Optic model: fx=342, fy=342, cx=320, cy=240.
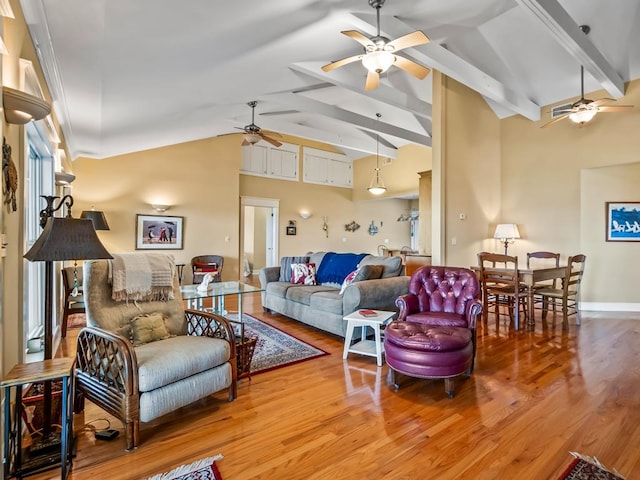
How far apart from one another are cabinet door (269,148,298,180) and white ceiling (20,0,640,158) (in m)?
2.34

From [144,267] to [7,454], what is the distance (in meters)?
1.33

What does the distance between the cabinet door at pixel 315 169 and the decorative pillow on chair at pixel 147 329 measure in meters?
7.47

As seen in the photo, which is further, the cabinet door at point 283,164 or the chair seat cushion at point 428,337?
the cabinet door at point 283,164

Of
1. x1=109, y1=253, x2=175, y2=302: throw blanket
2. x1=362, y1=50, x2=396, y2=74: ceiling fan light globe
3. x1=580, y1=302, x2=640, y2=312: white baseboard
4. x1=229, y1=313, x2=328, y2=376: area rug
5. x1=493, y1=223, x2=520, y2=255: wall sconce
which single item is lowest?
x1=229, y1=313, x2=328, y2=376: area rug

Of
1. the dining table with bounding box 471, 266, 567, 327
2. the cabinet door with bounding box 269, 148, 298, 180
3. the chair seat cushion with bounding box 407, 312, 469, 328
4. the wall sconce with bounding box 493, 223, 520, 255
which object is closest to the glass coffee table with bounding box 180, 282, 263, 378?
the chair seat cushion with bounding box 407, 312, 469, 328

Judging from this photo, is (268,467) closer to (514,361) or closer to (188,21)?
(514,361)

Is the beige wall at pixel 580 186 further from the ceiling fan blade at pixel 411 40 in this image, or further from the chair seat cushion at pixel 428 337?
the ceiling fan blade at pixel 411 40

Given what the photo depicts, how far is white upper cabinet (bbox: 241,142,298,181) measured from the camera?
863 cm

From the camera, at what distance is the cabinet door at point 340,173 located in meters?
10.2

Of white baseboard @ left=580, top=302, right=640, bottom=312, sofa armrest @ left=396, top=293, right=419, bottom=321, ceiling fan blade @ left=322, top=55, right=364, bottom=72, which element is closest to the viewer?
ceiling fan blade @ left=322, top=55, right=364, bottom=72

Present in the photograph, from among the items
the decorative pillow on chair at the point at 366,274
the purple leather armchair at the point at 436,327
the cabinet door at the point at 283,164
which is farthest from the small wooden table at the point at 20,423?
the cabinet door at the point at 283,164

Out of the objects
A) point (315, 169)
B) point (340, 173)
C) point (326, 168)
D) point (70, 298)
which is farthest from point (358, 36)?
point (340, 173)

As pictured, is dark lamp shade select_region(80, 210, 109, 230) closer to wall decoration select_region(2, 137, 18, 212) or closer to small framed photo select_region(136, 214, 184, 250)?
small framed photo select_region(136, 214, 184, 250)

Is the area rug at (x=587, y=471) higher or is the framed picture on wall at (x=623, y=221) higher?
the framed picture on wall at (x=623, y=221)
